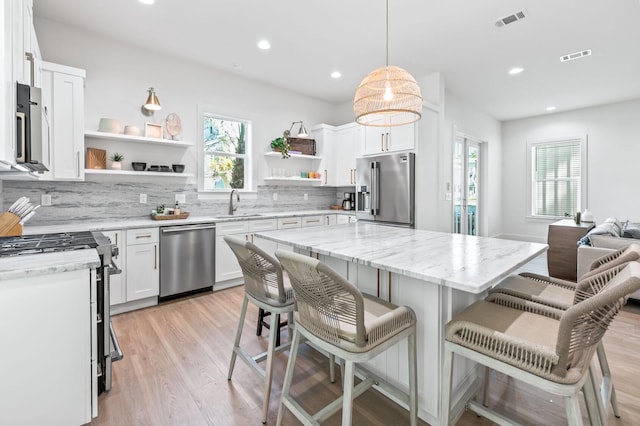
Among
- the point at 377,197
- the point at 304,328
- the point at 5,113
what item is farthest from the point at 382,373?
the point at 377,197

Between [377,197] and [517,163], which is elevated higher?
[517,163]

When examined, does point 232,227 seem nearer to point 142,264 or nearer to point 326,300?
point 142,264

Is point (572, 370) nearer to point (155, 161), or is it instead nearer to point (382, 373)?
point (382, 373)

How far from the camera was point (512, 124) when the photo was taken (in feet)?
23.7

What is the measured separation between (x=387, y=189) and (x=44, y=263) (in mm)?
3789

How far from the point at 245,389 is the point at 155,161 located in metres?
3.02

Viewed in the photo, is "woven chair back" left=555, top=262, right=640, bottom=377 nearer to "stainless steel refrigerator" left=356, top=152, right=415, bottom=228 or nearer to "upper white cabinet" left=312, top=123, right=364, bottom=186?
"stainless steel refrigerator" left=356, top=152, right=415, bottom=228

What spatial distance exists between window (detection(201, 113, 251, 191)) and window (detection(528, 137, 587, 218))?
6368 millimetres

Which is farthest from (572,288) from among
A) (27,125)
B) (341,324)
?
(27,125)

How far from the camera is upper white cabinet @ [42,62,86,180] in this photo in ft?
9.39

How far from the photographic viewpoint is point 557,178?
6.67 m

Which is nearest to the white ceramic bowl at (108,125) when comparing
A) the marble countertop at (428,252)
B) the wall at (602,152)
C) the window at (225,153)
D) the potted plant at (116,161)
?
the potted plant at (116,161)

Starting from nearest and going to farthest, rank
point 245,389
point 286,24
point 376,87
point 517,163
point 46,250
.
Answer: point 46,250 < point 245,389 < point 376,87 < point 286,24 < point 517,163

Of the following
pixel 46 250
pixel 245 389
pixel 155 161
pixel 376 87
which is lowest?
pixel 245 389
